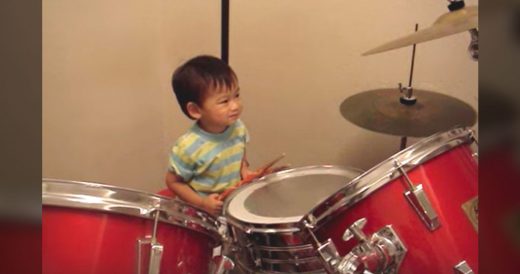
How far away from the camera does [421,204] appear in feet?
3.00

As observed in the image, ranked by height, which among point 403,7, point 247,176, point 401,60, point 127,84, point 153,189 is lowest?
point 153,189

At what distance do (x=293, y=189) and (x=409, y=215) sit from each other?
44 centimetres

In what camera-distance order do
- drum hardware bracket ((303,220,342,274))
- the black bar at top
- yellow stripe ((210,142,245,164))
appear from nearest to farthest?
drum hardware bracket ((303,220,342,274))
yellow stripe ((210,142,245,164))
the black bar at top

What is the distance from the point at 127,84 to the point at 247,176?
51 cm

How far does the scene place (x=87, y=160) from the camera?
1.61 metres

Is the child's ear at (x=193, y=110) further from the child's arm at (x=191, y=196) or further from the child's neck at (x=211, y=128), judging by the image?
the child's arm at (x=191, y=196)

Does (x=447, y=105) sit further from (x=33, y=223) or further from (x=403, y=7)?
(x=33, y=223)

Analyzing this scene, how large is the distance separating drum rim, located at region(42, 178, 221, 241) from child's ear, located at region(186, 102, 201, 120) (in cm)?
58

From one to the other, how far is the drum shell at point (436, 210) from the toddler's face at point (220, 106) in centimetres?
59

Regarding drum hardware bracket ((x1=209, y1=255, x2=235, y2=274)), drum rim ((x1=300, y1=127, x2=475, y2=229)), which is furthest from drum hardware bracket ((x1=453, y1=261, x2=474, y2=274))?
drum hardware bracket ((x1=209, y1=255, x2=235, y2=274))

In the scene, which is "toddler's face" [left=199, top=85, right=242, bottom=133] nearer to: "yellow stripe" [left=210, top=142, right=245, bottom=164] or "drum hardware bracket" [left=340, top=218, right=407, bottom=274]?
"yellow stripe" [left=210, top=142, right=245, bottom=164]

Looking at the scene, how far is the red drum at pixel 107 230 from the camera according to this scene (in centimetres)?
83

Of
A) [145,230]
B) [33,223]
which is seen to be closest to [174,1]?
[145,230]

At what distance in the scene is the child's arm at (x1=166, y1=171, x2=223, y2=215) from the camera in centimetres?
137
